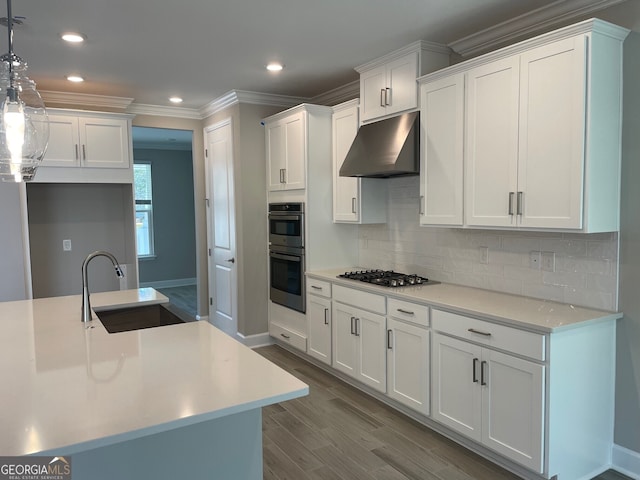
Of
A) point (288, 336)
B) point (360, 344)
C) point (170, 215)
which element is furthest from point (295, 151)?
point (170, 215)

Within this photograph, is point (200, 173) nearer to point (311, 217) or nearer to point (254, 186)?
point (254, 186)

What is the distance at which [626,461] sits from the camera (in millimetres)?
2559

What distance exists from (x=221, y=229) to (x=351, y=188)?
6.10 ft

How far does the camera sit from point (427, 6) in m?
2.74

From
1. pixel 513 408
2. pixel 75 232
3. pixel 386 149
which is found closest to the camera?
pixel 513 408

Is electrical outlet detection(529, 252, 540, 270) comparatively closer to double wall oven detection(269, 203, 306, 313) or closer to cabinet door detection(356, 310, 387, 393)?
cabinet door detection(356, 310, 387, 393)

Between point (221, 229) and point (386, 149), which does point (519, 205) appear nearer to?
point (386, 149)

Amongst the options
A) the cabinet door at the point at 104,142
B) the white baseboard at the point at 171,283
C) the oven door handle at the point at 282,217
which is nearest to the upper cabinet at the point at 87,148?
the cabinet door at the point at 104,142

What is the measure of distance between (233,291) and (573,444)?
11.5ft

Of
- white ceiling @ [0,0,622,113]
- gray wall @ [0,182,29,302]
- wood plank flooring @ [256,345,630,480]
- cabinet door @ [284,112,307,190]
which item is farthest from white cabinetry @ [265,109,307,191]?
gray wall @ [0,182,29,302]

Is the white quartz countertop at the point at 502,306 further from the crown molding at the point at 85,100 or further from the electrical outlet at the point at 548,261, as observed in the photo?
the crown molding at the point at 85,100

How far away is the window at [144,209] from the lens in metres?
8.38

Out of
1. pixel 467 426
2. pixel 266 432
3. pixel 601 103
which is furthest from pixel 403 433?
pixel 601 103

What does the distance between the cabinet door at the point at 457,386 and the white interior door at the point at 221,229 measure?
2.65 meters
